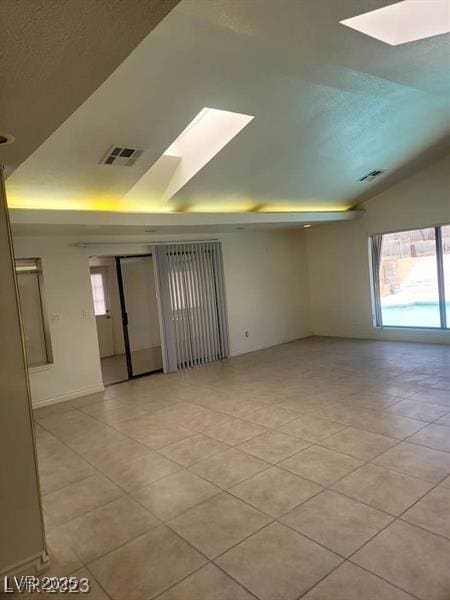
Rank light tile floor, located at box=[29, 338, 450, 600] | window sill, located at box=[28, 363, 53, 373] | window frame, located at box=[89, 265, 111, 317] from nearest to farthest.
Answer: light tile floor, located at box=[29, 338, 450, 600], window sill, located at box=[28, 363, 53, 373], window frame, located at box=[89, 265, 111, 317]

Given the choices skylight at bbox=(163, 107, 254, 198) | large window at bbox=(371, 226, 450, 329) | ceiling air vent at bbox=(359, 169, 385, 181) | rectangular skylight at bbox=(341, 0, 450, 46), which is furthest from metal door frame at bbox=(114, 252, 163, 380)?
rectangular skylight at bbox=(341, 0, 450, 46)

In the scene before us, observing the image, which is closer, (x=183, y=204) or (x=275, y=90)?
(x=275, y=90)

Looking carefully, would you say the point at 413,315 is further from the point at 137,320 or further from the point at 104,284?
the point at 104,284

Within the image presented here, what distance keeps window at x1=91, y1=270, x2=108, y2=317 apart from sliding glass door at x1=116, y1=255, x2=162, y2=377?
1911mm

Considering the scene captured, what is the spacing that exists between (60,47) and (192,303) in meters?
5.92

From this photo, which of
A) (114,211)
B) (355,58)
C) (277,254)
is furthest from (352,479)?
(277,254)

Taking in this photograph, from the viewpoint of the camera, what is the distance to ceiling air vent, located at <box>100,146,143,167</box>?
4.24m

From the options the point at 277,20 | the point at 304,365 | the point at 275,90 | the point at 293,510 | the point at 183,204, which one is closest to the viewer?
the point at 277,20

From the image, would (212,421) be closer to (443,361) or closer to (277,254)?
(443,361)

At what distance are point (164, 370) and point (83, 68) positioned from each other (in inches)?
229

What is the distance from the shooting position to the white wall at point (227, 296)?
19.1ft

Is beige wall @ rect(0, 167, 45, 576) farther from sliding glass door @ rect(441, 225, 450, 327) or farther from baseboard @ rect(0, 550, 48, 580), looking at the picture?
sliding glass door @ rect(441, 225, 450, 327)

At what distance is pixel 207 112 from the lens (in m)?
4.87

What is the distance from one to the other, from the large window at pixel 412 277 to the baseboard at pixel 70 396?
541 centimetres
